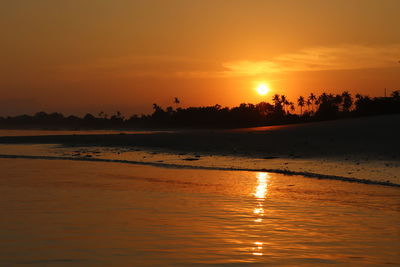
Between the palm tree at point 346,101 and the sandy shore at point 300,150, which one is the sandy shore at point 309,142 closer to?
the sandy shore at point 300,150

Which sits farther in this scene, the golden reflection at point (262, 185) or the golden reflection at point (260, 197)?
the golden reflection at point (262, 185)

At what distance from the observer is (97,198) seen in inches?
682

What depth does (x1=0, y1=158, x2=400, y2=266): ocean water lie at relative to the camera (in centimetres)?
976

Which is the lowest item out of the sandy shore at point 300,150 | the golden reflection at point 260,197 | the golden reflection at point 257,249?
the golden reflection at point 257,249

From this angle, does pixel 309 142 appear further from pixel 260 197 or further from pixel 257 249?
pixel 257 249

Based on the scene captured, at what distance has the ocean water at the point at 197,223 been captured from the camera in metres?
9.76

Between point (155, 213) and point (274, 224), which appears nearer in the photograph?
point (274, 224)

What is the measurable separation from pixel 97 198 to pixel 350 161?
19.5 meters

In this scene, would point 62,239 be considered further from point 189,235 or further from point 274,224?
point 274,224

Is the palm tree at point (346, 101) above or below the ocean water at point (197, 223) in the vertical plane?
above

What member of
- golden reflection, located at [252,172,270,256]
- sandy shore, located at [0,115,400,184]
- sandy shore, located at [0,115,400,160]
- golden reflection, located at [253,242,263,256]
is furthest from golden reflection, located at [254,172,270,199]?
sandy shore, located at [0,115,400,160]

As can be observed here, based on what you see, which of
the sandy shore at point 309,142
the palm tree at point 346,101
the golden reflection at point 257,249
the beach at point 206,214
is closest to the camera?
the beach at point 206,214

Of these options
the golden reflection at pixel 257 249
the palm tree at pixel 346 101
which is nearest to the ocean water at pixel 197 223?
the golden reflection at pixel 257 249

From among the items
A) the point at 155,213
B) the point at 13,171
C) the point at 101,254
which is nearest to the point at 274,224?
the point at 155,213
